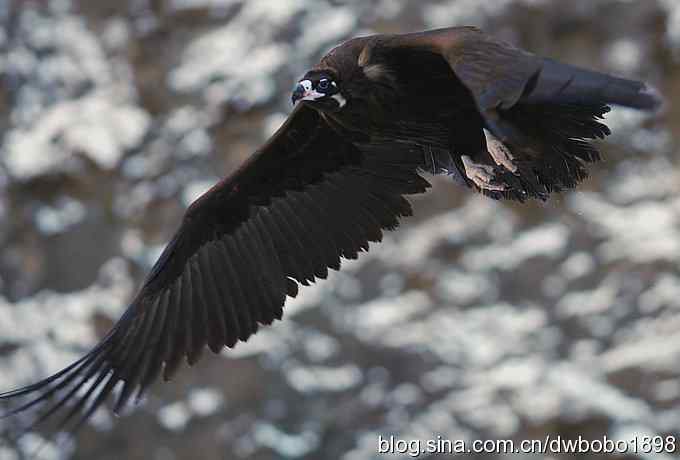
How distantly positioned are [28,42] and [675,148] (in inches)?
198

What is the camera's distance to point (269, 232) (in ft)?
19.7

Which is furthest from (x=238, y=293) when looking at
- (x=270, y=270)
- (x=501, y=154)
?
(x=501, y=154)

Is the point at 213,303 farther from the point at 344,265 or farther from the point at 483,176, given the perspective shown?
the point at 344,265

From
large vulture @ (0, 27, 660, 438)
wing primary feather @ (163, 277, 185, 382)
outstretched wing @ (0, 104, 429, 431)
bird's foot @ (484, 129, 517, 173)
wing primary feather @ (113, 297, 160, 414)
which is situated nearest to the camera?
large vulture @ (0, 27, 660, 438)

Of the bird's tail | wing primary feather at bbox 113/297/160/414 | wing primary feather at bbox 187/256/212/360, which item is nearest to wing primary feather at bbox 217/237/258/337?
wing primary feather at bbox 187/256/212/360

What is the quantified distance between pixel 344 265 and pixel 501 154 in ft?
15.6

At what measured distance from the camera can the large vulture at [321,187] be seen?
5.09 metres

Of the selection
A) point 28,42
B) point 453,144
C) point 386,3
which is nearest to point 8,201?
point 28,42

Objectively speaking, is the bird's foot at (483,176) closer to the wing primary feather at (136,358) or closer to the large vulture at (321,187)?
the large vulture at (321,187)

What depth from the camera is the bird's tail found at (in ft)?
12.9

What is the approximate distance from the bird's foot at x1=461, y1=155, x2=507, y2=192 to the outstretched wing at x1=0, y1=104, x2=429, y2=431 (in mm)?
394

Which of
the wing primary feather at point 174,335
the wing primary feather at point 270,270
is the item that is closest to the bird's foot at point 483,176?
the wing primary feather at point 270,270

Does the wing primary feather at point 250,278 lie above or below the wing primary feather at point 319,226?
below

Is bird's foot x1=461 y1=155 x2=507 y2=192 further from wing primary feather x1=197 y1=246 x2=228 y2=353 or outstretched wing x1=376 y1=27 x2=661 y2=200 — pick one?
wing primary feather x1=197 y1=246 x2=228 y2=353
